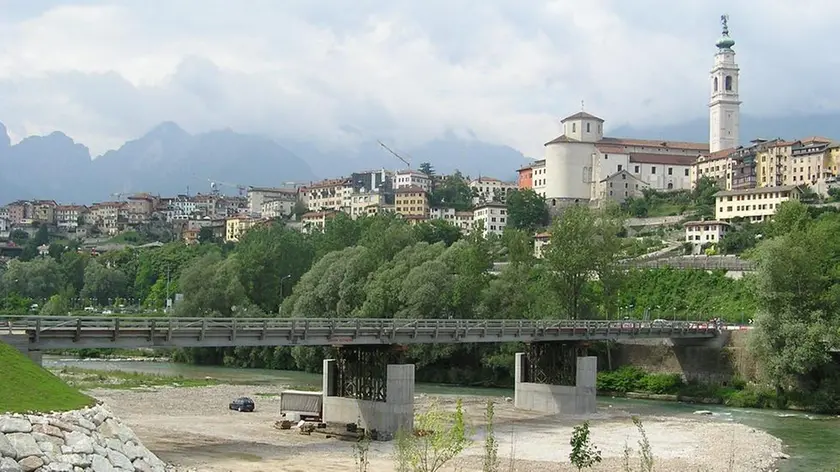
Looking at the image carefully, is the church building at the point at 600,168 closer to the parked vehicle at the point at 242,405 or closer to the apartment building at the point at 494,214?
the apartment building at the point at 494,214

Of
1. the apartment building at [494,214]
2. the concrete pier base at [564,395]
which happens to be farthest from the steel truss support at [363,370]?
the apartment building at [494,214]

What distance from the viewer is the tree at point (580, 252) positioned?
80.6 meters

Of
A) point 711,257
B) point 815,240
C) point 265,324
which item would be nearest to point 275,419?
point 265,324

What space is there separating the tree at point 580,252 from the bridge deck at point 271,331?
11.9 meters

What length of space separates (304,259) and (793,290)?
6670 centimetres

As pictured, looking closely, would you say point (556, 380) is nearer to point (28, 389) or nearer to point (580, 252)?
point (580, 252)

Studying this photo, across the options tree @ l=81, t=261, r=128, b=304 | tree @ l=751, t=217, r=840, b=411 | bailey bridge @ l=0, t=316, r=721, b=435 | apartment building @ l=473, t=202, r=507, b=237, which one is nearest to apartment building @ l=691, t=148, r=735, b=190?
apartment building @ l=473, t=202, r=507, b=237

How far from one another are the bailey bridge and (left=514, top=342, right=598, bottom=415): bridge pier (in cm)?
7

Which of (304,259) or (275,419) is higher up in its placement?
(304,259)

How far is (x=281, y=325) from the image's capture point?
46.4 m

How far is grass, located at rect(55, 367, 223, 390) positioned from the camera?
71625mm

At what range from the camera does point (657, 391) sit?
7581 cm

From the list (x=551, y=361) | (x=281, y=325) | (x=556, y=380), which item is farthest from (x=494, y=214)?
(x=281, y=325)

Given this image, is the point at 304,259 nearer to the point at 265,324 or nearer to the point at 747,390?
the point at 747,390
